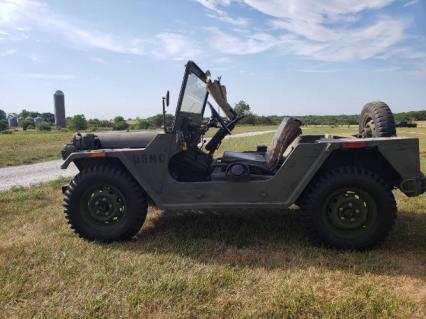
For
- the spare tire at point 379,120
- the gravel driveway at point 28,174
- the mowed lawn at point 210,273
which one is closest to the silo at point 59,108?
the gravel driveway at point 28,174

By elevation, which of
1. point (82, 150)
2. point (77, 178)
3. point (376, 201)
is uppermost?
point (82, 150)

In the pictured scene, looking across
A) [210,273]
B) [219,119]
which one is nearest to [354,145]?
[219,119]

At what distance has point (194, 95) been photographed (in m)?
4.83

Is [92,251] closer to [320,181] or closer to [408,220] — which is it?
[320,181]

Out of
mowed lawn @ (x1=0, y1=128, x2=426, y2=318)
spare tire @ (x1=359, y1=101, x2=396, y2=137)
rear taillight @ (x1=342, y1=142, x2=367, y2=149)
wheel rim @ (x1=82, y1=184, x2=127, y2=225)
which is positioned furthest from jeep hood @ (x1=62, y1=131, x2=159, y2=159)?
spare tire @ (x1=359, y1=101, x2=396, y2=137)

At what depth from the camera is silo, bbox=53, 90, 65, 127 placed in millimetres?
63531

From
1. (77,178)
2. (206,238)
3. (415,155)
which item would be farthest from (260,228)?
(77,178)

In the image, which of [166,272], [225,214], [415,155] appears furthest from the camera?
[225,214]

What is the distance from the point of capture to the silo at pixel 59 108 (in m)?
63.5

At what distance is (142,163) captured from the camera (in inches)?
170

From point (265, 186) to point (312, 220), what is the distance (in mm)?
578

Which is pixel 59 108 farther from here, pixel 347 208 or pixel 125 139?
pixel 347 208

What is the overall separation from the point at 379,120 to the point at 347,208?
1.09 meters

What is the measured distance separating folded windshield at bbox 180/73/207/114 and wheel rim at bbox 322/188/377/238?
1.87 m
